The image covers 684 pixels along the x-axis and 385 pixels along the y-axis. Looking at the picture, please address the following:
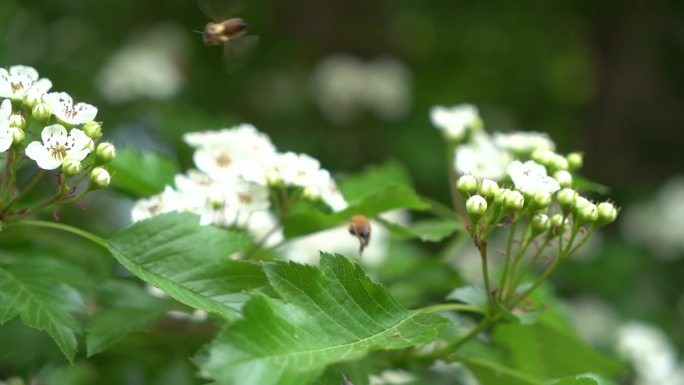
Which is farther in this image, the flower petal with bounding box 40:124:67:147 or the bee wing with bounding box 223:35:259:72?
the bee wing with bounding box 223:35:259:72

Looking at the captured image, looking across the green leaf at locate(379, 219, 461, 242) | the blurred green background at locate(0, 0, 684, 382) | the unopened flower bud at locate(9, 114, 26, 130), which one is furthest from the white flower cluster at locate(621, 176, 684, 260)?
the unopened flower bud at locate(9, 114, 26, 130)

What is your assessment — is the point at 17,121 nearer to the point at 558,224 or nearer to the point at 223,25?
the point at 223,25

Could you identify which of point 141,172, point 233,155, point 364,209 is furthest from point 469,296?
point 141,172

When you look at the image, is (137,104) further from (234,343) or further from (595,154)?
(234,343)

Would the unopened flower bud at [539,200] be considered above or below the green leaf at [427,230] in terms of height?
above

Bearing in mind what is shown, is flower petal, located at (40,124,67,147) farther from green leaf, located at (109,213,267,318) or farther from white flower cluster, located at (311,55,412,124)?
white flower cluster, located at (311,55,412,124)

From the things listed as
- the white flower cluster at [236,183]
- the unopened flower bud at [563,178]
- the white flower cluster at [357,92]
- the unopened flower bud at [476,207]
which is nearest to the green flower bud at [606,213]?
the unopened flower bud at [563,178]

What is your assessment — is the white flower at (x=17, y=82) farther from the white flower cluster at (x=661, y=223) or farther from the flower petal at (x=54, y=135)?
the white flower cluster at (x=661, y=223)
